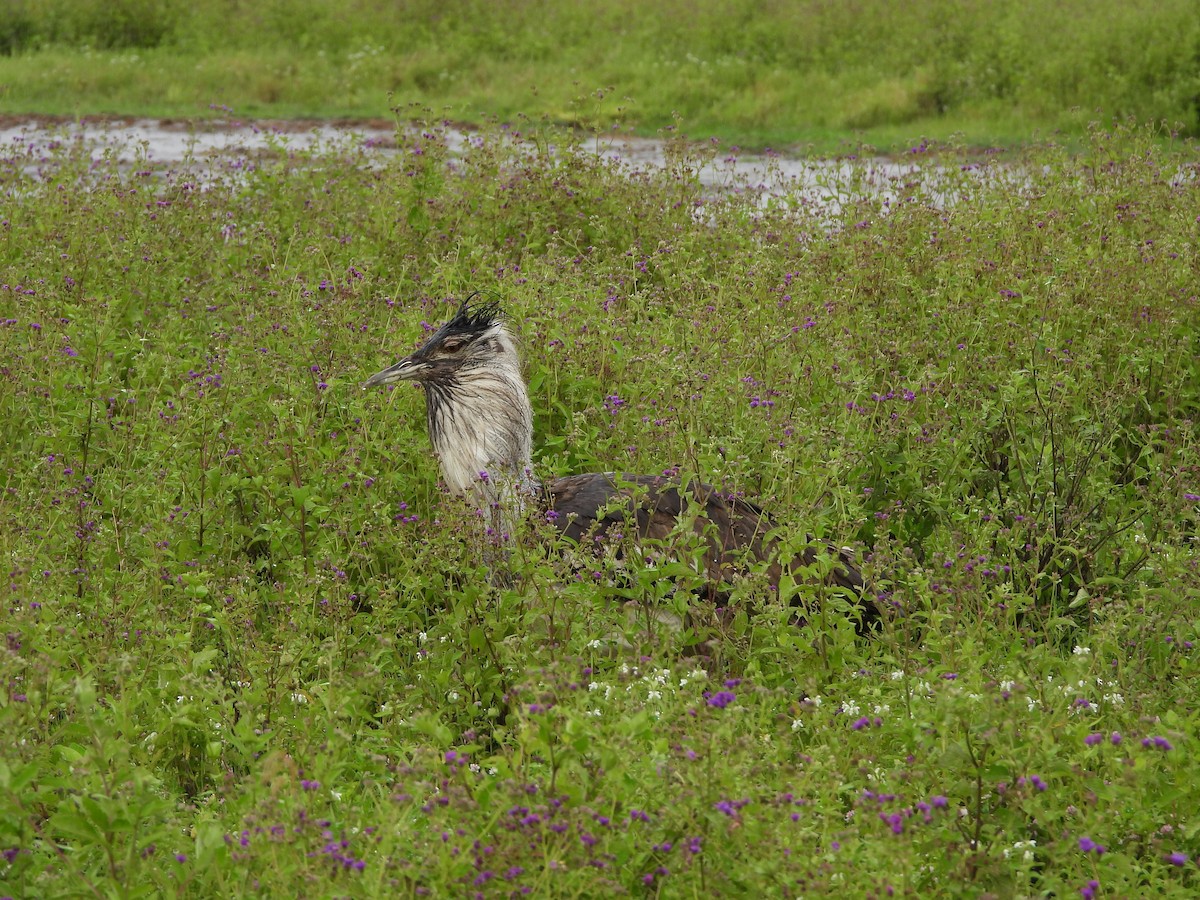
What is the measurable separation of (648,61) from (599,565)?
1641 centimetres

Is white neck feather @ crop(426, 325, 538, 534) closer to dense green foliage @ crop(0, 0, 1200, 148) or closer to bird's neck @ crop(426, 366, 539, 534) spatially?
bird's neck @ crop(426, 366, 539, 534)

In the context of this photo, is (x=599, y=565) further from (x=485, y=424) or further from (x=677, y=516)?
(x=485, y=424)

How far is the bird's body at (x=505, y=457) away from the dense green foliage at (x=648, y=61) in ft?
31.3

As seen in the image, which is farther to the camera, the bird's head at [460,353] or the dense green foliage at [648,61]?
the dense green foliage at [648,61]

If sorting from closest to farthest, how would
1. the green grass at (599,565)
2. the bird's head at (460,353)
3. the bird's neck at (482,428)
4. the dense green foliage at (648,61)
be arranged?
the green grass at (599,565), the bird's neck at (482,428), the bird's head at (460,353), the dense green foliage at (648,61)

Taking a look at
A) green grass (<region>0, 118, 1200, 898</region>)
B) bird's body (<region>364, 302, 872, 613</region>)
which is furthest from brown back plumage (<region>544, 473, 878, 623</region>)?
green grass (<region>0, 118, 1200, 898</region>)

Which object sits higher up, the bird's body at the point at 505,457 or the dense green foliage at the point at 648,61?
the dense green foliage at the point at 648,61

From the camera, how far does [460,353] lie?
5.27 m

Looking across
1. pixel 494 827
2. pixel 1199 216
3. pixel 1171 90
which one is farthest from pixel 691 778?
pixel 1171 90

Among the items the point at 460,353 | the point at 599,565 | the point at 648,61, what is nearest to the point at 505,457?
the point at 460,353

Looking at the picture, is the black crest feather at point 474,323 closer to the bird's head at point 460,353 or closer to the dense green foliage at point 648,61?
the bird's head at point 460,353

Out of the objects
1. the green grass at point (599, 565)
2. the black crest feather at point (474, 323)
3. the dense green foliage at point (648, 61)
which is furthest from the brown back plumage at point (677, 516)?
the dense green foliage at point (648, 61)

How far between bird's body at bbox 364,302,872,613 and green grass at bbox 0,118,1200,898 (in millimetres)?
209

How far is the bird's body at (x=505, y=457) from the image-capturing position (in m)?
4.92
